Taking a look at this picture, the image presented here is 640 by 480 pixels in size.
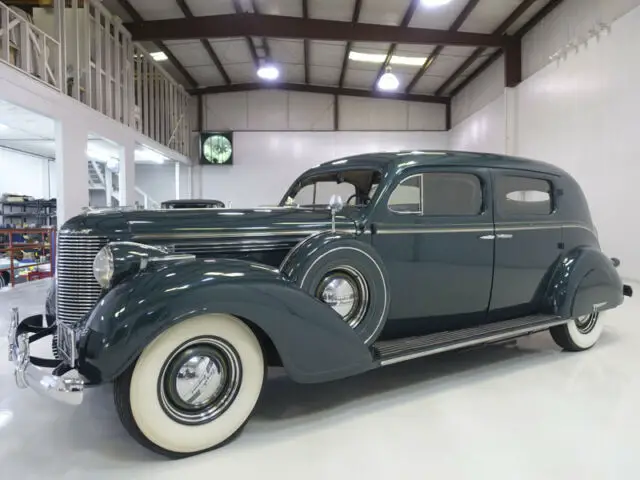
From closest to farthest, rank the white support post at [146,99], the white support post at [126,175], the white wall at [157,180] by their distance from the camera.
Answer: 1. the white support post at [126,175]
2. the white support post at [146,99]
3. the white wall at [157,180]

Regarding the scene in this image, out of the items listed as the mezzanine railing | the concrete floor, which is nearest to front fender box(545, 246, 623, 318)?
the concrete floor

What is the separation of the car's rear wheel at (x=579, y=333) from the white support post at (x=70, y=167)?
6.76m

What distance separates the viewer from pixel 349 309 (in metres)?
2.49

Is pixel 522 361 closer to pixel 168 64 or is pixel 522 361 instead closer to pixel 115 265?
pixel 115 265

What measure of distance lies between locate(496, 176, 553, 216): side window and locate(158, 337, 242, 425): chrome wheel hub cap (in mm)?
2102

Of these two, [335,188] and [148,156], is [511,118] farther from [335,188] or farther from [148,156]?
[148,156]

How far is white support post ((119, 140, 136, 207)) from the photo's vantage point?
378 inches

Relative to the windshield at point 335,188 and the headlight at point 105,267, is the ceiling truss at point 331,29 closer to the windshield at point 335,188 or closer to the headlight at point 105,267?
the windshield at point 335,188

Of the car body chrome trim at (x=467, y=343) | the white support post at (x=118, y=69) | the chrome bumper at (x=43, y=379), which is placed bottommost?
the car body chrome trim at (x=467, y=343)

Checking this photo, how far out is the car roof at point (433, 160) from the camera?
2.87 metres

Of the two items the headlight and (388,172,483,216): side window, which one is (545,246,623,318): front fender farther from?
the headlight

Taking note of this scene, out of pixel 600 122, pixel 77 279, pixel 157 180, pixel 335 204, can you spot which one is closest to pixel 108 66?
pixel 157 180

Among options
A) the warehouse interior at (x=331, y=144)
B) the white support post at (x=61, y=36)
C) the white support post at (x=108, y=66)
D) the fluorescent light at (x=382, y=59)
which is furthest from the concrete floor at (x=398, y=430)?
the fluorescent light at (x=382, y=59)

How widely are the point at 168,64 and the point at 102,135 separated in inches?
189
